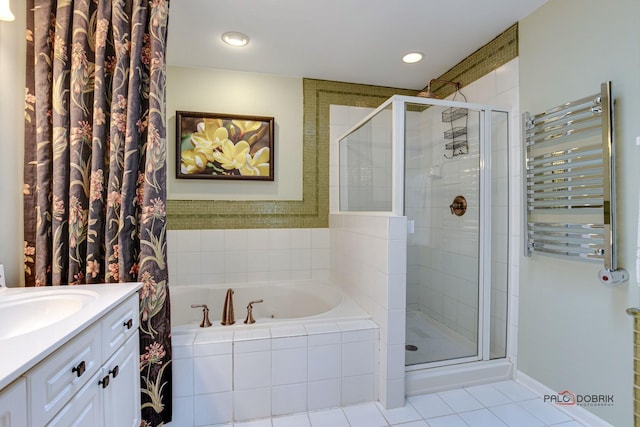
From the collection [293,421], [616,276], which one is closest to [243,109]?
[293,421]

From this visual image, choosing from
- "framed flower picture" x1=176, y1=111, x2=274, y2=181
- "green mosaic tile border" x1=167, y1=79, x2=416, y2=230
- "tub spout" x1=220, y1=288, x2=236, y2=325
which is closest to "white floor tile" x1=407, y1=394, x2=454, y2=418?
"tub spout" x1=220, y1=288, x2=236, y2=325

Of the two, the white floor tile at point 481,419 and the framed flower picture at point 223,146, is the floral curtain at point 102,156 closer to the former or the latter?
the framed flower picture at point 223,146

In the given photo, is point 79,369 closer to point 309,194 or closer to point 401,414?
point 401,414

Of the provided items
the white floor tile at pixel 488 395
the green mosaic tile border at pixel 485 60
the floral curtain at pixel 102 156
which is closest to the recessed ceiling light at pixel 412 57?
the green mosaic tile border at pixel 485 60

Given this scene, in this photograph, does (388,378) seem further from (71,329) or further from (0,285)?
(0,285)

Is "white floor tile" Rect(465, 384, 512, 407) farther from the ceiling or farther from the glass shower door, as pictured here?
the ceiling

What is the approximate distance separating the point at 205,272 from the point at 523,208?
248 centimetres

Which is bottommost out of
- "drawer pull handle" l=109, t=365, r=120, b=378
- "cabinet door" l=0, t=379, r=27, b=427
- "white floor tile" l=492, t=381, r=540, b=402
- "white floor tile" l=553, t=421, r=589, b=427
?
"white floor tile" l=492, t=381, r=540, b=402

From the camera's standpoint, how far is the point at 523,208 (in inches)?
74.4

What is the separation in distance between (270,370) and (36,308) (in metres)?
1.09

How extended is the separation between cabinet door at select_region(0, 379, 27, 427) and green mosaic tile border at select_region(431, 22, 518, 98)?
281 cm

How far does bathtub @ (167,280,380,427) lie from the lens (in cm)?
160

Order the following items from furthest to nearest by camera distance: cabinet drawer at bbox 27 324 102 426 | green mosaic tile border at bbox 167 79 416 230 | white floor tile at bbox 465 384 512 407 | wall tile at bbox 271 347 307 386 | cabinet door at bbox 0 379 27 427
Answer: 1. green mosaic tile border at bbox 167 79 416 230
2. white floor tile at bbox 465 384 512 407
3. wall tile at bbox 271 347 307 386
4. cabinet drawer at bbox 27 324 102 426
5. cabinet door at bbox 0 379 27 427

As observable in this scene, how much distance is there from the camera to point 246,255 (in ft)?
8.97
